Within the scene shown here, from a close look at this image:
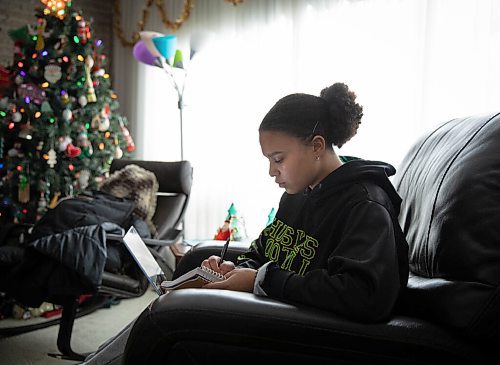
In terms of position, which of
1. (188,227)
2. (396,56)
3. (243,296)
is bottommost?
(188,227)

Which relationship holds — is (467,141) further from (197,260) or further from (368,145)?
(368,145)

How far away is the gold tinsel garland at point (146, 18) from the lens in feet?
12.8

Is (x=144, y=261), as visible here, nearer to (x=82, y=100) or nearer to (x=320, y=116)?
(x=320, y=116)

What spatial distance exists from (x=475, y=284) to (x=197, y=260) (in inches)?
36.3

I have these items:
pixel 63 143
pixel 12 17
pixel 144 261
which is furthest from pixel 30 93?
pixel 144 261

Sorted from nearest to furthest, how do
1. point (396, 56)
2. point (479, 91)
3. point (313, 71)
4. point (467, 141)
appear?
point (467, 141), point (479, 91), point (396, 56), point (313, 71)

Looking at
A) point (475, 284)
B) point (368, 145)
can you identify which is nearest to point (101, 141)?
point (368, 145)

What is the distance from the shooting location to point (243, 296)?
99 cm

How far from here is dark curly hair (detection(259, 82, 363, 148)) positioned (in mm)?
1207

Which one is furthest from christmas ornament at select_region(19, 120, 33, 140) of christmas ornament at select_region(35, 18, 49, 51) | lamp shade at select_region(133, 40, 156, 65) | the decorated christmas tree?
lamp shade at select_region(133, 40, 156, 65)

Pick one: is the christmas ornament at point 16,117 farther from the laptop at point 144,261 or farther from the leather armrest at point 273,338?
the leather armrest at point 273,338

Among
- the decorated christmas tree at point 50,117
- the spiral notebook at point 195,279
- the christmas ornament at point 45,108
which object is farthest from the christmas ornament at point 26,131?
the spiral notebook at point 195,279

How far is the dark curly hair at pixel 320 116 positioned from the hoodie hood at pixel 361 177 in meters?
0.10

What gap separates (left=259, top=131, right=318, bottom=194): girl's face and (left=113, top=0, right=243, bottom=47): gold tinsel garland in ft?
8.55
